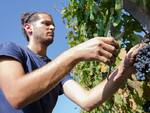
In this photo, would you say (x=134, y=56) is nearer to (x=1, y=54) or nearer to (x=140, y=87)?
(x=1, y=54)

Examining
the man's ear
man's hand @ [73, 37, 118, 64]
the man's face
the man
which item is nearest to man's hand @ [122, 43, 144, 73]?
the man

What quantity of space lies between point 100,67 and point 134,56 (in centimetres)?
216

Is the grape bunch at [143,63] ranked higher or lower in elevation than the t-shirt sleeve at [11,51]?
lower

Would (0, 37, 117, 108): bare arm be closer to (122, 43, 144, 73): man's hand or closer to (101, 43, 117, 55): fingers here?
(101, 43, 117, 55): fingers

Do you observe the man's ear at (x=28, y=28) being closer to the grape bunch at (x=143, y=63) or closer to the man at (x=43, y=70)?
the man at (x=43, y=70)

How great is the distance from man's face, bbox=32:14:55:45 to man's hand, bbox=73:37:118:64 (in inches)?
35.1

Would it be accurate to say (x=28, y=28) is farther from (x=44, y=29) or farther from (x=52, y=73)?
(x=52, y=73)

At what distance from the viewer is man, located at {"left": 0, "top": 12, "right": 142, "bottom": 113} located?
211 centimetres

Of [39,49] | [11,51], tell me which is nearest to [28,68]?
[11,51]

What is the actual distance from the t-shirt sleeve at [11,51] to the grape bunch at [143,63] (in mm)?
562

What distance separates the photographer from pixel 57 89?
2.98m

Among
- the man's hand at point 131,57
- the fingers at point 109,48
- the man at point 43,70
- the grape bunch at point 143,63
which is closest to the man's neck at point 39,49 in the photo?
the man at point 43,70

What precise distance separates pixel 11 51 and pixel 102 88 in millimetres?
595

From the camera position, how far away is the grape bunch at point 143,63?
2270 millimetres
